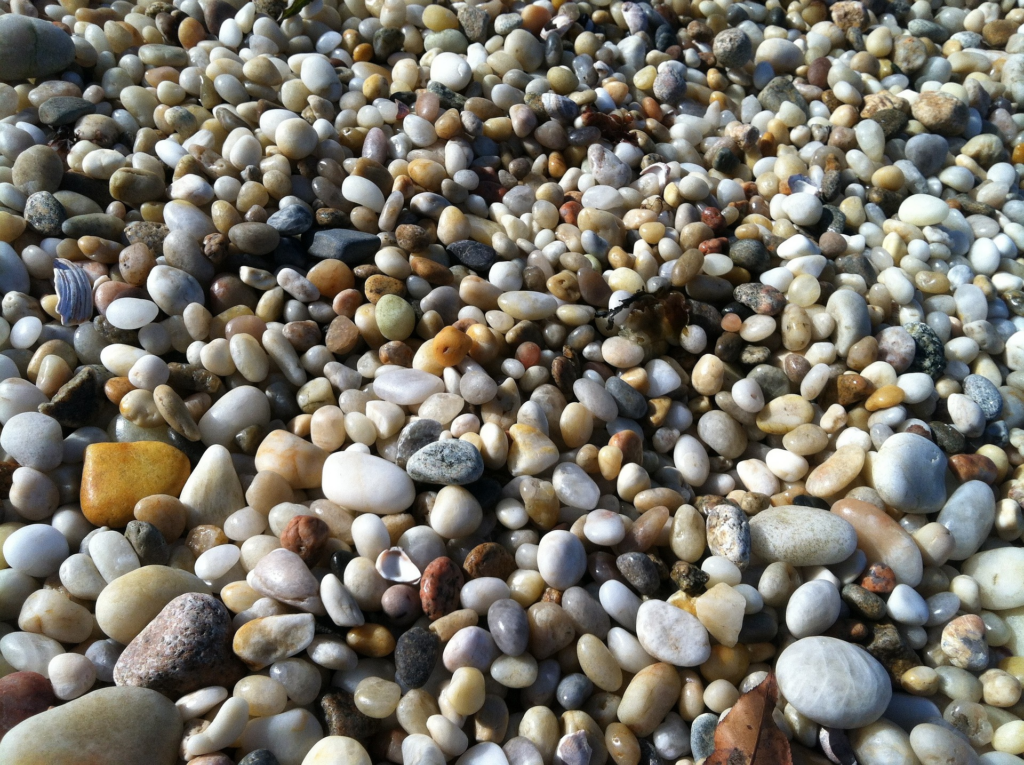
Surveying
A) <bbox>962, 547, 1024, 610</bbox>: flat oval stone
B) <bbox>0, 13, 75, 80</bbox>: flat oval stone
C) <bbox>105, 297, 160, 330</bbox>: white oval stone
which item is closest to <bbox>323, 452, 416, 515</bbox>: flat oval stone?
<bbox>105, 297, 160, 330</bbox>: white oval stone

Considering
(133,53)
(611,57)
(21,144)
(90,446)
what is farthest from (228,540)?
(611,57)

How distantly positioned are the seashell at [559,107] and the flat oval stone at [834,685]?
1340mm

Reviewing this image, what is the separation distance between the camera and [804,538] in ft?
3.76

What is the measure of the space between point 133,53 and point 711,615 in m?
1.91

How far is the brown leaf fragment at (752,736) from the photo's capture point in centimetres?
93

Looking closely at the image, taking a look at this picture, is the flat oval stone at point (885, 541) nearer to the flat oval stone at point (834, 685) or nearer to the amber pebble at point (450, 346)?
the flat oval stone at point (834, 685)

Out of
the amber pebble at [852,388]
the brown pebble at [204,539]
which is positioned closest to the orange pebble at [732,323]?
the amber pebble at [852,388]

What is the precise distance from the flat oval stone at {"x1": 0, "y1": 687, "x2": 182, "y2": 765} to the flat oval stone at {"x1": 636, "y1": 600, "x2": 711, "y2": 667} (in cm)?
66

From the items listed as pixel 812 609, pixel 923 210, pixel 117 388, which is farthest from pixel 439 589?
pixel 923 210

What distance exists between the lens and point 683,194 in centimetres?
167

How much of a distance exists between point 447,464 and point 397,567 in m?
0.18

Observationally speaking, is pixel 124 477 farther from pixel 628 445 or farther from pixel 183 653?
pixel 628 445

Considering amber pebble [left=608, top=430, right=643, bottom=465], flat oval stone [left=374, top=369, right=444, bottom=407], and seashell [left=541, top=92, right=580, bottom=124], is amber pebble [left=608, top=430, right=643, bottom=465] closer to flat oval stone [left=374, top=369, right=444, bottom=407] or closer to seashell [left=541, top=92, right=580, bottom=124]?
flat oval stone [left=374, top=369, right=444, bottom=407]

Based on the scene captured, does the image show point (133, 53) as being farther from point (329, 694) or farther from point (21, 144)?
point (329, 694)
